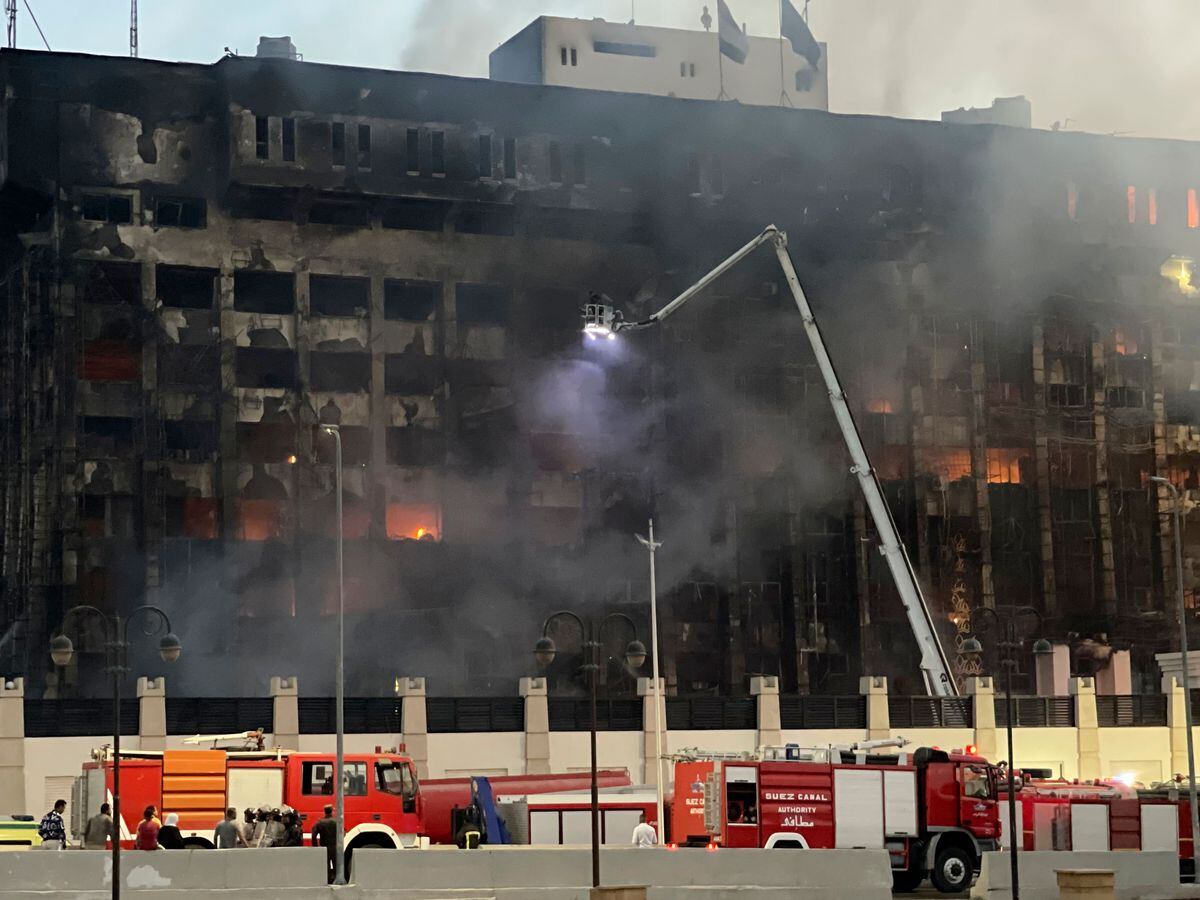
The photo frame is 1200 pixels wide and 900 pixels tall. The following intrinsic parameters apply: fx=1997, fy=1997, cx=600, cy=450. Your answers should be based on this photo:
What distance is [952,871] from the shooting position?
4503cm

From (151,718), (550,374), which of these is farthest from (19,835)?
(550,374)

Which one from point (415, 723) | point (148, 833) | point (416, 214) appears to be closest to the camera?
point (148, 833)

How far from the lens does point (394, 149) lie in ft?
291

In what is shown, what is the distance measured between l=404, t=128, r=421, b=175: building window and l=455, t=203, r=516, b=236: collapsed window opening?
9.44ft

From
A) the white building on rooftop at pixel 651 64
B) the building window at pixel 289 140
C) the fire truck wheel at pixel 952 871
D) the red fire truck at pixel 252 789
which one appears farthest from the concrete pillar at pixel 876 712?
the white building on rooftop at pixel 651 64

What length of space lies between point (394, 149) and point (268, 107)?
582cm

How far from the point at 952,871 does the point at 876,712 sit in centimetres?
2102

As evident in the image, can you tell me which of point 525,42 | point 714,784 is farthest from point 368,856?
point 525,42

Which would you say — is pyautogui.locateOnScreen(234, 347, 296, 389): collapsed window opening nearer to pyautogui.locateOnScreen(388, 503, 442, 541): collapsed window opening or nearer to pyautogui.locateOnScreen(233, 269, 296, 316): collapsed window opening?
pyautogui.locateOnScreen(233, 269, 296, 316): collapsed window opening

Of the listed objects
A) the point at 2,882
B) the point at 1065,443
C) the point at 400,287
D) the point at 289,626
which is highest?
the point at 400,287

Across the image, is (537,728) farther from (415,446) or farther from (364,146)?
(364,146)

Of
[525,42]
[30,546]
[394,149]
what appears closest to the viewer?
[30,546]

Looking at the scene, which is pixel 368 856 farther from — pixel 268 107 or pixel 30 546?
pixel 268 107

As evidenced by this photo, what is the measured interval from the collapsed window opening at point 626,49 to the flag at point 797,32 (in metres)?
17.6
